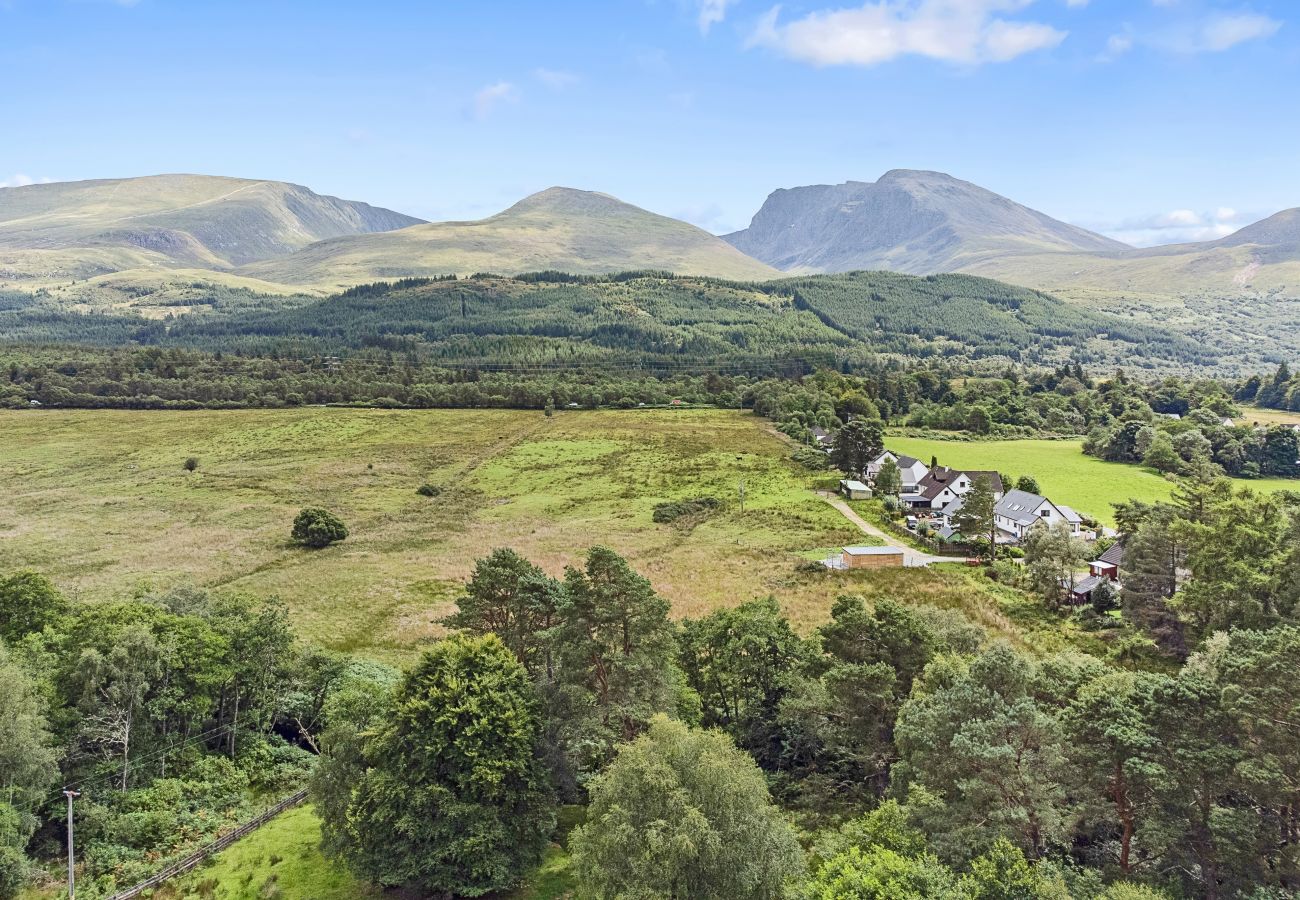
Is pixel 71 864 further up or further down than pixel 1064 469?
further up

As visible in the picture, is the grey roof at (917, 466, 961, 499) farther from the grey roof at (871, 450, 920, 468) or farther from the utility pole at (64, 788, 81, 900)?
the utility pole at (64, 788, 81, 900)

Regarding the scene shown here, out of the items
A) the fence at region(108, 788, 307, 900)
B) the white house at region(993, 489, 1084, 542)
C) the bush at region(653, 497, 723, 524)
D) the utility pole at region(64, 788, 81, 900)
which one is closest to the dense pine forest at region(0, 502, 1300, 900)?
the utility pole at region(64, 788, 81, 900)

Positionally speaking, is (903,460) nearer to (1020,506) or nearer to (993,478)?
(993,478)

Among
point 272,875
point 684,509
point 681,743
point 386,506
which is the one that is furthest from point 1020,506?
point 272,875

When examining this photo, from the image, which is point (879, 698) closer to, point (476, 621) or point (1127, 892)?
point (1127, 892)

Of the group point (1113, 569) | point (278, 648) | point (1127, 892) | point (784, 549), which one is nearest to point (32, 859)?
point (278, 648)

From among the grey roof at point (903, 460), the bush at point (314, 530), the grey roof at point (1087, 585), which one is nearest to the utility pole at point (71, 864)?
the bush at point (314, 530)
